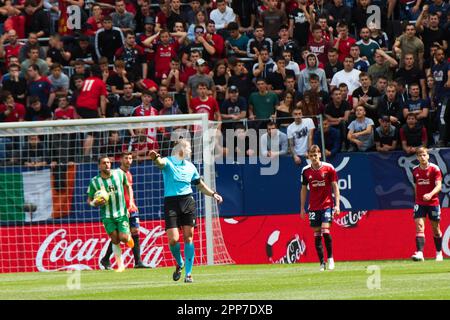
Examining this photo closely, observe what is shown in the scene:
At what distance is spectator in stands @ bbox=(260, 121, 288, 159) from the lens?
87.1ft

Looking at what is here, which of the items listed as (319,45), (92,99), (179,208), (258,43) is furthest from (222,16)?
(179,208)

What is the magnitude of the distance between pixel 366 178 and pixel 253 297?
35.4 feet

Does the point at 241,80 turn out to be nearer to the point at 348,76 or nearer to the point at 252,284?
the point at 348,76

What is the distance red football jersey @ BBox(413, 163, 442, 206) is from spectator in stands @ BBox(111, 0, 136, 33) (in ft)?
32.5

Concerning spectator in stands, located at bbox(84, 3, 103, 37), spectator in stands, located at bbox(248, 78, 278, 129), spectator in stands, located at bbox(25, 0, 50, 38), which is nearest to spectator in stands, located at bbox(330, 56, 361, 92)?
spectator in stands, located at bbox(248, 78, 278, 129)

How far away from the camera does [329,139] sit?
26562 millimetres

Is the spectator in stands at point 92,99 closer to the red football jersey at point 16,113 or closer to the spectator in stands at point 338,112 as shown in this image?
the red football jersey at point 16,113

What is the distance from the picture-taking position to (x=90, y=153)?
89.0ft

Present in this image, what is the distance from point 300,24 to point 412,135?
5.20 meters

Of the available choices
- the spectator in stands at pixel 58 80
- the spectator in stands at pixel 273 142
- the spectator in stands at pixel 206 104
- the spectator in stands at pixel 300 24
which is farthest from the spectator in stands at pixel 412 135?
the spectator in stands at pixel 58 80

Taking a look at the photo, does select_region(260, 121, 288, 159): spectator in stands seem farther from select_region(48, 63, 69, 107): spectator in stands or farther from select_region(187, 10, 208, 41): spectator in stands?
select_region(48, 63, 69, 107): spectator in stands

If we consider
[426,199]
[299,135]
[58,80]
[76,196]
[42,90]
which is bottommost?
[426,199]

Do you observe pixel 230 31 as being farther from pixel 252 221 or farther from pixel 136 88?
pixel 252 221

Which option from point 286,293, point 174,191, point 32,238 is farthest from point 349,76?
point 286,293
